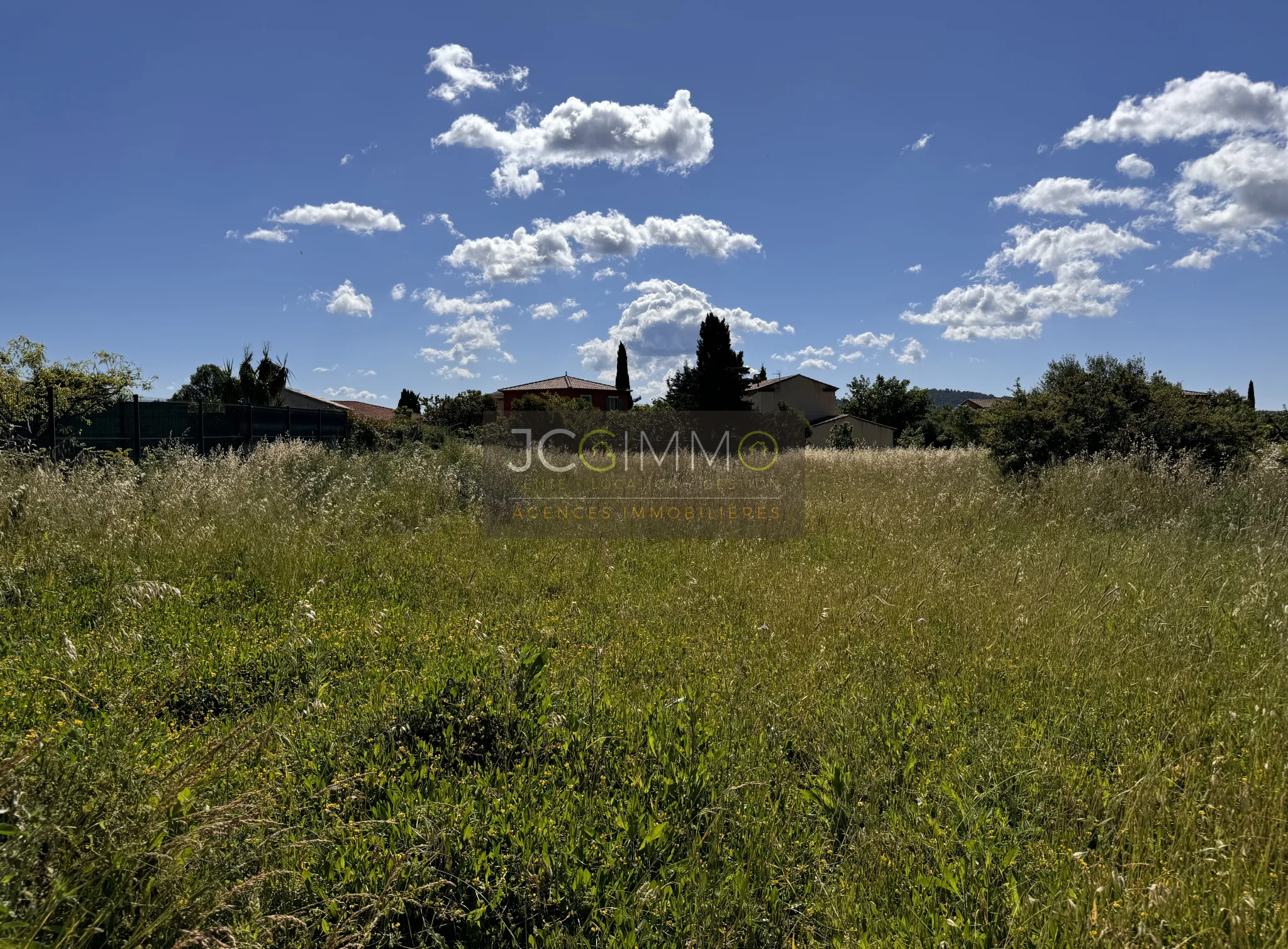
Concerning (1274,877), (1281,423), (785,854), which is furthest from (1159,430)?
(1281,423)

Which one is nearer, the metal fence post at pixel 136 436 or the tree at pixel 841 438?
the metal fence post at pixel 136 436

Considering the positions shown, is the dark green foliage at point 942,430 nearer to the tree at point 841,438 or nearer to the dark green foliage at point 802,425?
the tree at point 841,438

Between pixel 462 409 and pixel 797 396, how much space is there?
33.8m

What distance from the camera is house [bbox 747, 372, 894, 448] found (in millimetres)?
49344

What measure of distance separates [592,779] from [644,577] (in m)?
3.27

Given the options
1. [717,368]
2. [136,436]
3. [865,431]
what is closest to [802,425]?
[717,368]

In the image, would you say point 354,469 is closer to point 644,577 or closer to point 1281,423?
point 644,577

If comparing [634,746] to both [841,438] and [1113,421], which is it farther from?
[841,438]

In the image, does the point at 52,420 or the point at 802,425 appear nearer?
the point at 52,420

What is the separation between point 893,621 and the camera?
14.5ft

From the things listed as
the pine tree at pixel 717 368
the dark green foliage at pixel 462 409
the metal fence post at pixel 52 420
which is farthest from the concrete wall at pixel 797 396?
the metal fence post at pixel 52 420

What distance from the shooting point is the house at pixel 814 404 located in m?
49.3

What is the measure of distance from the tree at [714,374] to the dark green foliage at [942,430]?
12.9 m

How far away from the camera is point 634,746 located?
2.73 metres
